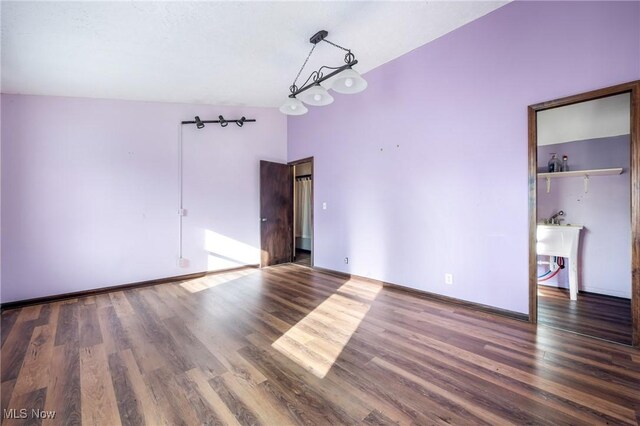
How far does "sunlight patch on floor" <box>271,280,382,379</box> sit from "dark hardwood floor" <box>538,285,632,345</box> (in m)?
1.91

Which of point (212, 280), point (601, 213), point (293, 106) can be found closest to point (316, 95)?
point (293, 106)

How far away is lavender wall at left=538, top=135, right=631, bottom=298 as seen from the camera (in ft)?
11.8

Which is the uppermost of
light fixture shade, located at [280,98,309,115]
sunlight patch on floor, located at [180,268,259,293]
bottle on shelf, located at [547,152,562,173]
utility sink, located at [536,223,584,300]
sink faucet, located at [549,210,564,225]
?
light fixture shade, located at [280,98,309,115]

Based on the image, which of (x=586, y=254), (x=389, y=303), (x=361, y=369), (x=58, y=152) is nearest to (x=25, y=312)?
(x=58, y=152)

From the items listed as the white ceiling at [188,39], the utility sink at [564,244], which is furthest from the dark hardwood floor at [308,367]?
the white ceiling at [188,39]

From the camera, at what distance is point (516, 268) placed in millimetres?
2842

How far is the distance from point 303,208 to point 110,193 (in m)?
4.20

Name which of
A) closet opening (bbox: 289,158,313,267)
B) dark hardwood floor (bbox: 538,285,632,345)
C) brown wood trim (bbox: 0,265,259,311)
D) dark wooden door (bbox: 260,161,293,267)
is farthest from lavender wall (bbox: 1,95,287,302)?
dark hardwood floor (bbox: 538,285,632,345)

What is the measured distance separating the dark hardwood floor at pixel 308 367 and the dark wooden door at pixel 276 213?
227cm

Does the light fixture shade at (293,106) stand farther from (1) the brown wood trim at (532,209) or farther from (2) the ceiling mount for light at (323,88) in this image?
(1) the brown wood trim at (532,209)

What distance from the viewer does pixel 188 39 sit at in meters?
2.89

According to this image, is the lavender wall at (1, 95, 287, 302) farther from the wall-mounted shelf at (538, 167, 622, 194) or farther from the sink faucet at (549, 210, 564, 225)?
the sink faucet at (549, 210, 564, 225)

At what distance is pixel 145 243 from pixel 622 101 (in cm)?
665

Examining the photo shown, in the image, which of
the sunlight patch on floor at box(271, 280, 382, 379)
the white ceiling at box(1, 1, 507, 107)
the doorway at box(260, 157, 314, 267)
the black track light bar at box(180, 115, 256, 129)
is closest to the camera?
the sunlight patch on floor at box(271, 280, 382, 379)
